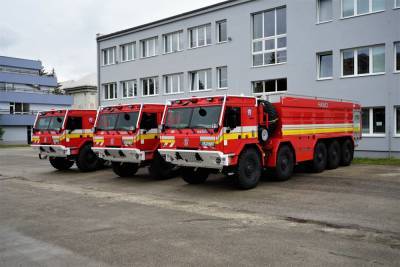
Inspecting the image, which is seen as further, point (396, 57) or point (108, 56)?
point (108, 56)

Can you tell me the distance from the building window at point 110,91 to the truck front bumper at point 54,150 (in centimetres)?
1826

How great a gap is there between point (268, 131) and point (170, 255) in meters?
6.92

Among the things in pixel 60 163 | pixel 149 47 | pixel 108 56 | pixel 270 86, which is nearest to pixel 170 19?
pixel 149 47

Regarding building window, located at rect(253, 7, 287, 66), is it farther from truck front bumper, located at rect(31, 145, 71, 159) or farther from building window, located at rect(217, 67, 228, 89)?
truck front bumper, located at rect(31, 145, 71, 159)

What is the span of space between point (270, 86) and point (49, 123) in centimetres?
1240

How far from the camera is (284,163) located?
12.6m

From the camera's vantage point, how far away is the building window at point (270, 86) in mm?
23562

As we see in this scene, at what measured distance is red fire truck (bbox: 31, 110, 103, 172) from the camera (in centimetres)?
1636

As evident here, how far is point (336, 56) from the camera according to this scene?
2105cm

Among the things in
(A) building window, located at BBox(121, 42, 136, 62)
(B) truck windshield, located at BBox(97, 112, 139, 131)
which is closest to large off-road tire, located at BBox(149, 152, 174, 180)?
(B) truck windshield, located at BBox(97, 112, 139, 131)

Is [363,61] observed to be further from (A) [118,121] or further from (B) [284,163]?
(A) [118,121]

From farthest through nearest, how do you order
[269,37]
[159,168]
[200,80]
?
1. [200,80]
2. [269,37]
3. [159,168]

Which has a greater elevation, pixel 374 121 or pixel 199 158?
pixel 374 121

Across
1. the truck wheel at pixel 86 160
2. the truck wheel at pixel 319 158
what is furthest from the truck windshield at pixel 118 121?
the truck wheel at pixel 319 158
